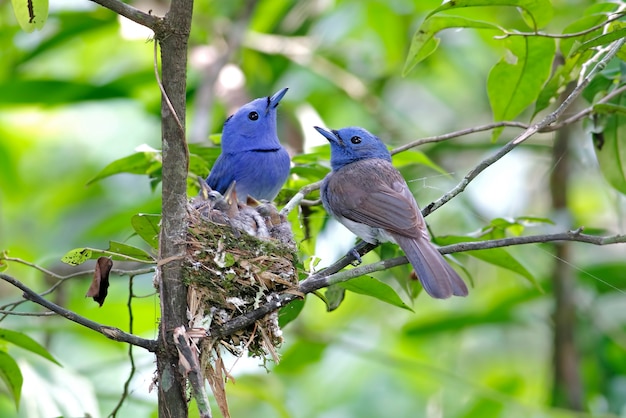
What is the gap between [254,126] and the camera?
433 cm

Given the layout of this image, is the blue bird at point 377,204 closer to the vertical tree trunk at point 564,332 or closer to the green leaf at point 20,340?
the green leaf at point 20,340

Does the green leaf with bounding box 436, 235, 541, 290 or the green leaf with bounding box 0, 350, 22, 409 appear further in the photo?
the green leaf with bounding box 436, 235, 541, 290

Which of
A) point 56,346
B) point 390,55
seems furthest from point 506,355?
point 56,346

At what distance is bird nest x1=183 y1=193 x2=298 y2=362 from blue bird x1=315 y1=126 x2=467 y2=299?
305 millimetres

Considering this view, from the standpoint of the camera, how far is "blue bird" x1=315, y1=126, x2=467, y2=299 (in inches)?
117

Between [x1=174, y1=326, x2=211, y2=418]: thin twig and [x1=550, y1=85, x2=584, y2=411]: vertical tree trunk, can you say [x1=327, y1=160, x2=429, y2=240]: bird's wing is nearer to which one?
[x1=174, y1=326, x2=211, y2=418]: thin twig

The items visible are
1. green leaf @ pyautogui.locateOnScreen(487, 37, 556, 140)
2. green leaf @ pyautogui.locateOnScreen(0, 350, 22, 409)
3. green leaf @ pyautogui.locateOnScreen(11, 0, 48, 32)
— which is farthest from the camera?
green leaf @ pyautogui.locateOnScreen(487, 37, 556, 140)

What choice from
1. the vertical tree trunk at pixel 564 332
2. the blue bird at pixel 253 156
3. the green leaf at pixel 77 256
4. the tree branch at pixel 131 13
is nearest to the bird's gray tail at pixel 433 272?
the blue bird at pixel 253 156

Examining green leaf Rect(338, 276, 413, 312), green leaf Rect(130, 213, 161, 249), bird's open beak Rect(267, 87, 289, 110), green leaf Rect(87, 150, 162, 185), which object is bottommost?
green leaf Rect(338, 276, 413, 312)

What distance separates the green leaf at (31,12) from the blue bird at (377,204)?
1.43 metres

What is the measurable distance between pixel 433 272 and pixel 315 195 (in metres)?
1.37

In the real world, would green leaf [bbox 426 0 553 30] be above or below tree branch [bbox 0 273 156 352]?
above

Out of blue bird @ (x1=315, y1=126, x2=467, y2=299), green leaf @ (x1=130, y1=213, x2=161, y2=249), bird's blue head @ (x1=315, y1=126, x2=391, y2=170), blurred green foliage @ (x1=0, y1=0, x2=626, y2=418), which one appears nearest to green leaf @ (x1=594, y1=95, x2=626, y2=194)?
blurred green foliage @ (x1=0, y1=0, x2=626, y2=418)

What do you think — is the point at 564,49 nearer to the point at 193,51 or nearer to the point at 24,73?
the point at 193,51
